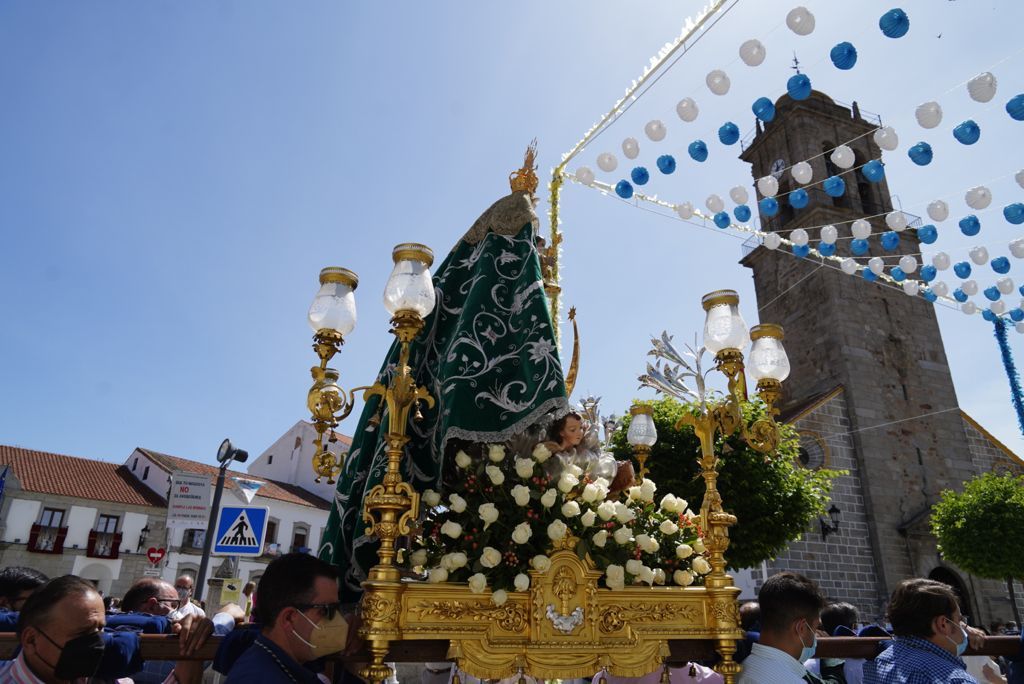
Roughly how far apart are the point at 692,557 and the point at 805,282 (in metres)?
21.5

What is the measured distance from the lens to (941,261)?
25.9ft

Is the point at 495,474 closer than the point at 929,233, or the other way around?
the point at 495,474

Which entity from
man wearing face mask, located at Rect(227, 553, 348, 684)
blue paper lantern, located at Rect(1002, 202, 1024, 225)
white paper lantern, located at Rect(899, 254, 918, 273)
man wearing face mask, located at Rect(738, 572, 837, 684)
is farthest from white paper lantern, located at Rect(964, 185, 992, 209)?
man wearing face mask, located at Rect(227, 553, 348, 684)

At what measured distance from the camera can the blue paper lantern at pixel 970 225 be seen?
654cm

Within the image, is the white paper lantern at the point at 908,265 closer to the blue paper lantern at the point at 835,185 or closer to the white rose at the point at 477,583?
the blue paper lantern at the point at 835,185

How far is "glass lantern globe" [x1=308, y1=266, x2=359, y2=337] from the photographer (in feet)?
10.6

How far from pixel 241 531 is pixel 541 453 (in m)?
5.73

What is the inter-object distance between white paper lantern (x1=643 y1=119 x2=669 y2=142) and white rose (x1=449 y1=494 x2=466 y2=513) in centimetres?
493

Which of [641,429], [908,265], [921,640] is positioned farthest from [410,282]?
[908,265]

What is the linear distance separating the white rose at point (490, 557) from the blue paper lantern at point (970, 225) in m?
6.34

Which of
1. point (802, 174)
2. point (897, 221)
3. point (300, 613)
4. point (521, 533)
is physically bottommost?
point (300, 613)

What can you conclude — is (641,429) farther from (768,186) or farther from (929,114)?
(768,186)

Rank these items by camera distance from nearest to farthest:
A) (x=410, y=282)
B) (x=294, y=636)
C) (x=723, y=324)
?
1. (x=294, y=636)
2. (x=410, y=282)
3. (x=723, y=324)

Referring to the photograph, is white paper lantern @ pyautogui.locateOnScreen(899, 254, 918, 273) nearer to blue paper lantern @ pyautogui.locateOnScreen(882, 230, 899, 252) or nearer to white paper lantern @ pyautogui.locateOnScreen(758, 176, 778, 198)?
blue paper lantern @ pyautogui.locateOnScreen(882, 230, 899, 252)
